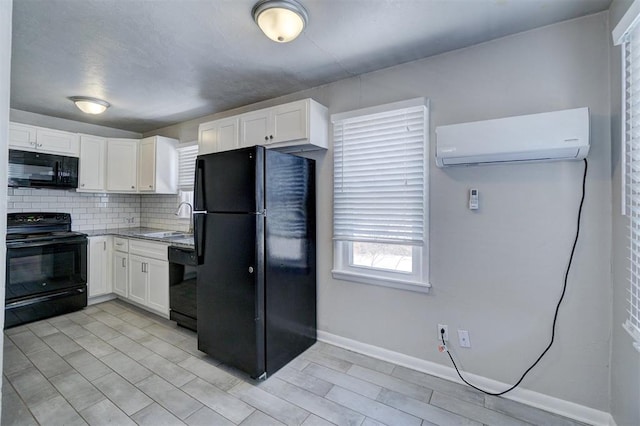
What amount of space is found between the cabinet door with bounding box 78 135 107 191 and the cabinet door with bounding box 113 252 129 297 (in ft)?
3.12

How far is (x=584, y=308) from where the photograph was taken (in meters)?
1.83

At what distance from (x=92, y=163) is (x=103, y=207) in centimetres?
72

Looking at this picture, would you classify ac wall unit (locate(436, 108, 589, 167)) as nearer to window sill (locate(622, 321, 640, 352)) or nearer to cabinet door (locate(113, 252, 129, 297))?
window sill (locate(622, 321, 640, 352))

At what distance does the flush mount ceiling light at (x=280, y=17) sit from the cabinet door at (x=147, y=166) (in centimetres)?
290

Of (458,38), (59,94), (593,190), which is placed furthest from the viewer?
(59,94)

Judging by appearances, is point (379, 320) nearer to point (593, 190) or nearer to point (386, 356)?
point (386, 356)

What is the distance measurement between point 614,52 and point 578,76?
18 cm

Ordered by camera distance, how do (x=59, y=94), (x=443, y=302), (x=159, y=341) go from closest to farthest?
1. (x=443, y=302)
2. (x=159, y=341)
3. (x=59, y=94)

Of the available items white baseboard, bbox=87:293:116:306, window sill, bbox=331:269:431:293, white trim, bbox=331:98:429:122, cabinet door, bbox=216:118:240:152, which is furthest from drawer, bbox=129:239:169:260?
white trim, bbox=331:98:429:122

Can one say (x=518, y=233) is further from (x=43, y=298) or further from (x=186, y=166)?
(x=43, y=298)

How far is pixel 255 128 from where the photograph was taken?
2910mm

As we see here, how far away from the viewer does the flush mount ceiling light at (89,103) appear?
3.16 meters

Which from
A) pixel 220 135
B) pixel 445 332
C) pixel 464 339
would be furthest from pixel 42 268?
pixel 464 339

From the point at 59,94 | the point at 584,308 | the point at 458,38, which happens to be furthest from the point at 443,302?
the point at 59,94
